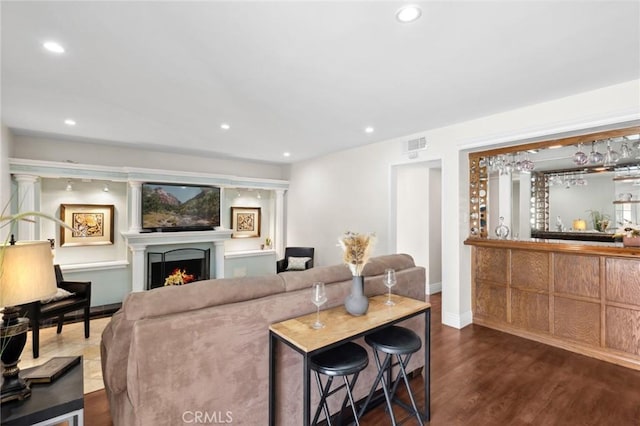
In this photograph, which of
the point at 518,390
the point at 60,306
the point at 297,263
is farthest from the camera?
the point at 297,263

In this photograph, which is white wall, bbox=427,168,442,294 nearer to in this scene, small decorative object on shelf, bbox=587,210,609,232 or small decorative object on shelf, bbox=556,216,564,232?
small decorative object on shelf, bbox=556,216,564,232

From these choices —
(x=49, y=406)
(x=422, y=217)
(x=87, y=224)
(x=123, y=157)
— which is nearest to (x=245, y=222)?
(x=123, y=157)

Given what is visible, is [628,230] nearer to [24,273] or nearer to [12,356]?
[24,273]

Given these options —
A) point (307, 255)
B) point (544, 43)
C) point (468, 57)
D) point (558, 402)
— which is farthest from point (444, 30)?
point (307, 255)

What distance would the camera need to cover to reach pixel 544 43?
6.65 ft

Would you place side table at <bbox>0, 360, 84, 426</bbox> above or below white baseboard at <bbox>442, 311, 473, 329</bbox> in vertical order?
above

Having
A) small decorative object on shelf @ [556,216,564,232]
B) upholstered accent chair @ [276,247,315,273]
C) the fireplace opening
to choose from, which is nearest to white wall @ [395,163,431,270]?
upholstered accent chair @ [276,247,315,273]

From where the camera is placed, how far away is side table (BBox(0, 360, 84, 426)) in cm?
126

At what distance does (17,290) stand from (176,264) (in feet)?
14.8

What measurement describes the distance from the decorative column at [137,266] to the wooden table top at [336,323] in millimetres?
4248

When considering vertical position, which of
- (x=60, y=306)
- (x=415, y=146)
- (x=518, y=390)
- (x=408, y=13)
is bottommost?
(x=518, y=390)

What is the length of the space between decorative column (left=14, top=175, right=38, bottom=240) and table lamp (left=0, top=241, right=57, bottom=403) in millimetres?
3843

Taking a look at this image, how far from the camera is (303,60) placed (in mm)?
2229

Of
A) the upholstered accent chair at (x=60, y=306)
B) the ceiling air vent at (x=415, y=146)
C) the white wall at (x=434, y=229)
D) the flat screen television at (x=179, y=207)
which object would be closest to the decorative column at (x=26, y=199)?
the upholstered accent chair at (x=60, y=306)
